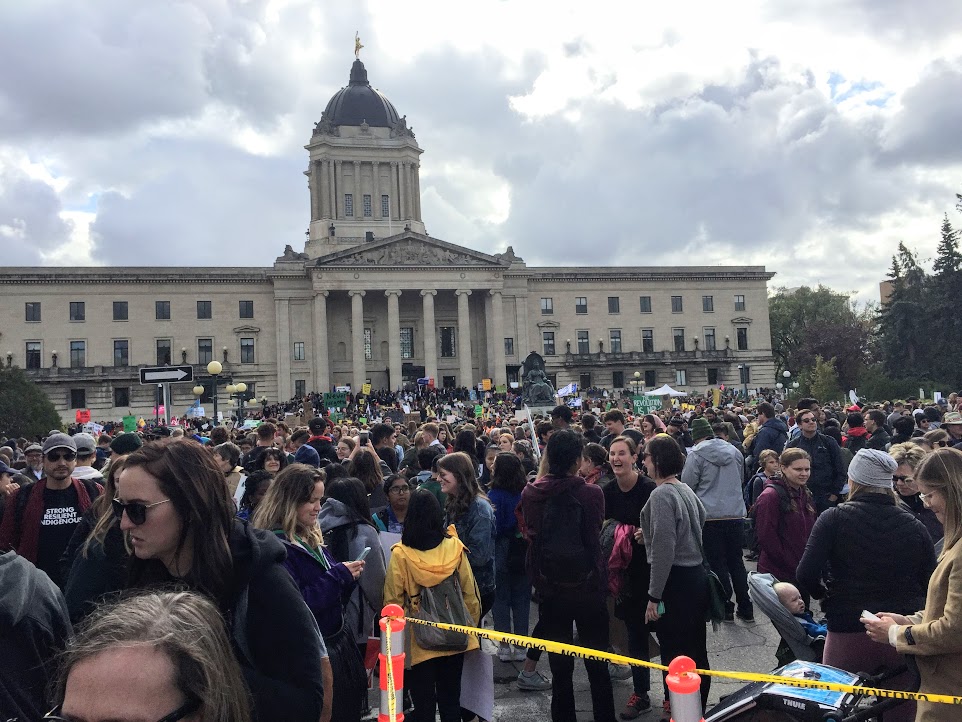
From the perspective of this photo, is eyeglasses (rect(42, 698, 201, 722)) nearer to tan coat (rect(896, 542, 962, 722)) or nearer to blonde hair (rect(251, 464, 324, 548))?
blonde hair (rect(251, 464, 324, 548))

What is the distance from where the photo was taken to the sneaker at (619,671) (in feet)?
25.3

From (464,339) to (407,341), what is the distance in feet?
18.6

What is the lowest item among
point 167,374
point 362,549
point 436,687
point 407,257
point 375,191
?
point 436,687

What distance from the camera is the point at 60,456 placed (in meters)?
6.28

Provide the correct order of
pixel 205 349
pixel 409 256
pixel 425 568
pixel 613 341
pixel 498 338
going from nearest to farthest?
pixel 425 568 < pixel 205 349 < pixel 409 256 < pixel 498 338 < pixel 613 341

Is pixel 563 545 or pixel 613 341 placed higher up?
pixel 613 341

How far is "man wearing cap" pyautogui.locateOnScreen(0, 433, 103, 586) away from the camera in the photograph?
611 cm

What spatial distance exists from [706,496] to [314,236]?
233ft

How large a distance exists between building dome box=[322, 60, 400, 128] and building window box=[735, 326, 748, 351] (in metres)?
39.7

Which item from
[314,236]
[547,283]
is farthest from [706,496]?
[314,236]

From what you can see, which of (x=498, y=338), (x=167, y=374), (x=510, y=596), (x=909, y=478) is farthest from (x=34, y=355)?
(x=909, y=478)

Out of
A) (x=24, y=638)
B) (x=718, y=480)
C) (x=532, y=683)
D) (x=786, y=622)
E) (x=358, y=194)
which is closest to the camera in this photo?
(x=24, y=638)

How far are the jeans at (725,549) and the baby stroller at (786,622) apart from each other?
3.79 metres

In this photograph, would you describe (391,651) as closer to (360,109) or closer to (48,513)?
(48,513)
